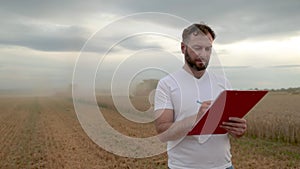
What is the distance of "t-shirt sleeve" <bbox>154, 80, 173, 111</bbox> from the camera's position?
8.29 ft

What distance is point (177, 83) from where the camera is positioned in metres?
2.60

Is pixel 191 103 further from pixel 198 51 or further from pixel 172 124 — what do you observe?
pixel 198 51

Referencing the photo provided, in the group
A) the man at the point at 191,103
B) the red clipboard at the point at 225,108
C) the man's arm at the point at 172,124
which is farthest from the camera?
the man at the point at 191,103

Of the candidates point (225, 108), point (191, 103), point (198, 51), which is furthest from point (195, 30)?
point (225, 108)

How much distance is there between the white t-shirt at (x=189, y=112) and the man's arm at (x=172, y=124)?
45mm

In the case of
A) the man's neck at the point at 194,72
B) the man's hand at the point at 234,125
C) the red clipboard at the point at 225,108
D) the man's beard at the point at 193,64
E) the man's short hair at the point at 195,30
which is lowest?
the man's hand at the point at 234,125

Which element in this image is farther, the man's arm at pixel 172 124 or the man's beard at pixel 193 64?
the man's beard at pixel 193 64

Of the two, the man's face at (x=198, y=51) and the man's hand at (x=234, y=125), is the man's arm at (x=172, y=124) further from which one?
the man's face at (x=198, y=51)

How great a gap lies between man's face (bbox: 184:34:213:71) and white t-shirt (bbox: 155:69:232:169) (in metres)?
0.12

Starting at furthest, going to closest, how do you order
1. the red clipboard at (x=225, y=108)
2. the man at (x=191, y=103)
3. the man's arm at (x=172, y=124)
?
1. the man at (x=191, y=103)
2. the man's arm at (x=172, y=124)
3. the red clipboard at (x=225, y=108)

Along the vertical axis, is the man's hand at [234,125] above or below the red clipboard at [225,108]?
below

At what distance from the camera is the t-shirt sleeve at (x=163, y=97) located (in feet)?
8.29

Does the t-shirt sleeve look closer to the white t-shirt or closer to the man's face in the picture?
the white t-shirt

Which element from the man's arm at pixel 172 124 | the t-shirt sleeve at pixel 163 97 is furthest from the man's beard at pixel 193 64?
the man's arm at pixel 172 124
